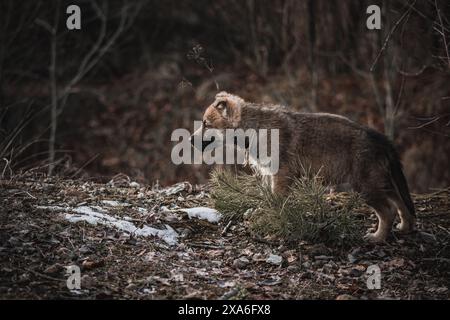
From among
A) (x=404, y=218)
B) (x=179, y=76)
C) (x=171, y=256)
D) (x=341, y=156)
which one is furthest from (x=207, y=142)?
(x=179, y=76)

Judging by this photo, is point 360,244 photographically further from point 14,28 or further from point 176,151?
point 14,28

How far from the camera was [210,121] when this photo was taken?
25.2 ft

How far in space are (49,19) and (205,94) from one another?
4654 millimetres

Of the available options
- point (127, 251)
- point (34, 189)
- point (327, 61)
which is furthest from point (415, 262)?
point (327, 61)

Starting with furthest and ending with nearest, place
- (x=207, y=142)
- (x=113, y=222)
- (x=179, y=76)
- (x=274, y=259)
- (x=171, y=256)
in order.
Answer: (x=179, y=76) < (x=207, y=142) < (x=113, y=222) < (x=274, y=259) < (x=171, y=256)

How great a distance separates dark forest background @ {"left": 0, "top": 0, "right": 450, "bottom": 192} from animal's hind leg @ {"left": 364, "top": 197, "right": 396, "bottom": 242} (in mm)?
5999

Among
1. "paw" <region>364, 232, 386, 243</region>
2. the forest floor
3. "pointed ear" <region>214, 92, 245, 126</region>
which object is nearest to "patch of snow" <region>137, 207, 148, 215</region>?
the forest floor

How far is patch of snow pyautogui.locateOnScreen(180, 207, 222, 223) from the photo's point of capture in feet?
22.3

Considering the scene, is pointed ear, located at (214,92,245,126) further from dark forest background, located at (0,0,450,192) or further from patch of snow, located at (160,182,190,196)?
dark forest background, located at (0,0,450,192)

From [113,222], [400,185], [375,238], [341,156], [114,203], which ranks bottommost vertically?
[375,238]

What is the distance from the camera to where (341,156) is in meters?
6.65

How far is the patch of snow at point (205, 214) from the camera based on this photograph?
6785 mm

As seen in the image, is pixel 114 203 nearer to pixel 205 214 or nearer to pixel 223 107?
pixel 205 214

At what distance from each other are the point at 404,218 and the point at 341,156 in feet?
3.19
